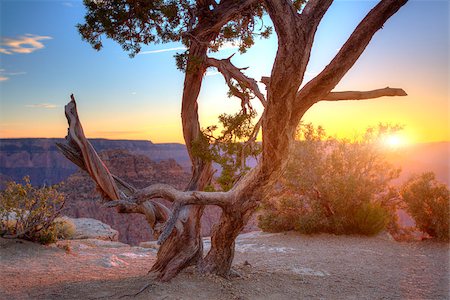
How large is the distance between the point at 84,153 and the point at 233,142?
214 centimetres

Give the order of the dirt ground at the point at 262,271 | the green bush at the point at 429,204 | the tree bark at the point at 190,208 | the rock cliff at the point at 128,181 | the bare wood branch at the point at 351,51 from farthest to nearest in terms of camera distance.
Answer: the rock cliff at the point at 128,181, the green bush at the point at 429,204, the tree bark at the point at 190,208, the dirt ground at the point at 262,271, the bare wood branch at the point at 351,51

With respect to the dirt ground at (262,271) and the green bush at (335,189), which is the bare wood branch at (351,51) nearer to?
the dirt ground at (262,271)

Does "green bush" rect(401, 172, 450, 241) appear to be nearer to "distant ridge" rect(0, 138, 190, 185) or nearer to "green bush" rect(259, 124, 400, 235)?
"green bush" rect(259, 124, 400, 235)

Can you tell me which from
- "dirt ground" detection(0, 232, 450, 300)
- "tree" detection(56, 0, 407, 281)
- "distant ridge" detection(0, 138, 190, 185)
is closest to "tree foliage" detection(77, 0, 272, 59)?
"tree" detection(56, 0, 407, 281)

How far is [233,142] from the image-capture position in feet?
22.1

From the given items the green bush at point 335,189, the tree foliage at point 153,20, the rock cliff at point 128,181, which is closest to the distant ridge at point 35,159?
the rock cliff at point 128,181

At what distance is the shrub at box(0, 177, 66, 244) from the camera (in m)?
10.2

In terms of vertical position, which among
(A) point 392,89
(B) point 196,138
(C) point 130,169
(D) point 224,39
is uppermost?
(D) point 224,39

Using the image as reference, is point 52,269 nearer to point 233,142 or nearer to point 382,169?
point 233,142

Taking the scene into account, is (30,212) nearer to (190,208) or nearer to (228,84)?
(190,208)

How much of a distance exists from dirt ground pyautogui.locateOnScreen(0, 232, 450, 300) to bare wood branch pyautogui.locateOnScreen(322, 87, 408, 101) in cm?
275

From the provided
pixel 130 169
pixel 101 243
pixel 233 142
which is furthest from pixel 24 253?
pixel 130 169

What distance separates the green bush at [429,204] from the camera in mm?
10898

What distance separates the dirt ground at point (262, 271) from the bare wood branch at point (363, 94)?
2.75m
